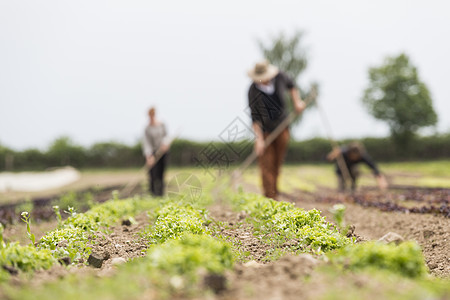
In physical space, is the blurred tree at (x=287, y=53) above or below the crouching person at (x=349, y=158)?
above

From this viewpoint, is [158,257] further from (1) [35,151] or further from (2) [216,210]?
(1) [35,151]

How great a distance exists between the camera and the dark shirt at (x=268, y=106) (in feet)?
24.6

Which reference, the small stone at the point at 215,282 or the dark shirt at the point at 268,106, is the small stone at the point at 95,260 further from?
the dark shirt at the point at 268,106

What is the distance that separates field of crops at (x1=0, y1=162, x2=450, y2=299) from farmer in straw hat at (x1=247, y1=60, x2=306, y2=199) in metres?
1.11

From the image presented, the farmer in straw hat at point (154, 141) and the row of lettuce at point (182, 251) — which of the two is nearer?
the row of lettuce at point (182, 251)

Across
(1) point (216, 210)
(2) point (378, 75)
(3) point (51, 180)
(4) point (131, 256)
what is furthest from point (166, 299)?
(2) point (378, 75)

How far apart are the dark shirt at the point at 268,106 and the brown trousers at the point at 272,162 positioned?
0.26m

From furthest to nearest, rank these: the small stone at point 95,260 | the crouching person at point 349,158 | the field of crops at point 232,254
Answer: the crouching person at point 349,158
the small stone at point 95,260
the field of crops at point 232,254

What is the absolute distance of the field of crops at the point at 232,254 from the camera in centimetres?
236

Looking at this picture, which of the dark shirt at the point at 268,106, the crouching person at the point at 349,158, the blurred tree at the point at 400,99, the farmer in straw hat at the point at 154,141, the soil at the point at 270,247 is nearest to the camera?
the soil at the point at 270,247

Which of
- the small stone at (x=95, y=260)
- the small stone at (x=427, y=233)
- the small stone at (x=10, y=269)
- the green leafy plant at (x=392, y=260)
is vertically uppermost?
the green leafy plant at (x=392, y=260)

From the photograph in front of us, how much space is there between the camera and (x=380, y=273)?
2.48 m

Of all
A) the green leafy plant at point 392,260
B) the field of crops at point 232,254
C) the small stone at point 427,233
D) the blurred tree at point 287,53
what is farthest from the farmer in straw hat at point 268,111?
the blurred tree at point 287,53

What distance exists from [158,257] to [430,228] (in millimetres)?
4260
